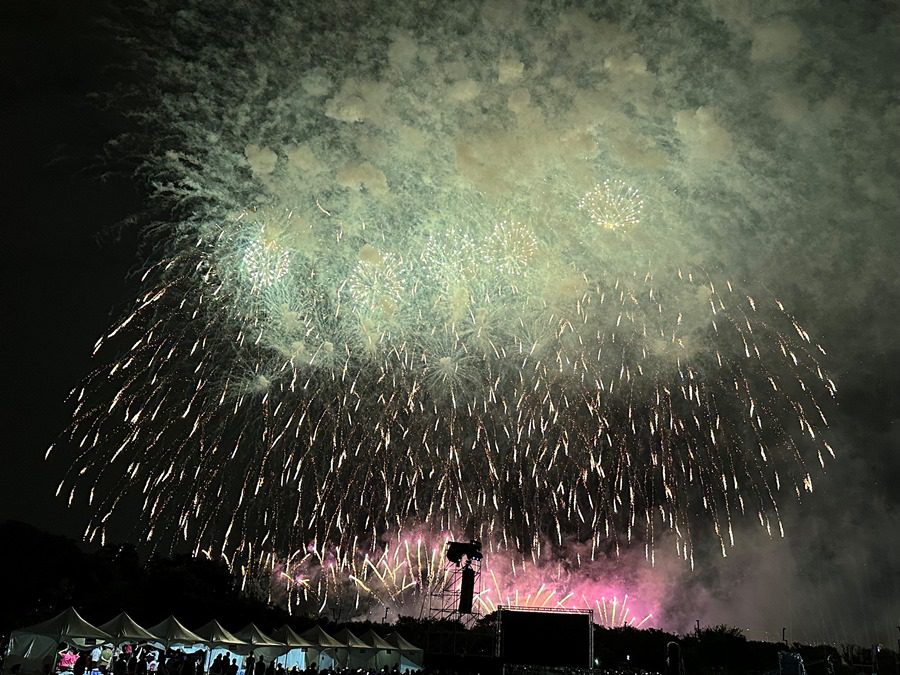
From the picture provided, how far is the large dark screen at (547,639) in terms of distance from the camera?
27281mm

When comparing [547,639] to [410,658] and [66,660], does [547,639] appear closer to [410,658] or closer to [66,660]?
[410,658]

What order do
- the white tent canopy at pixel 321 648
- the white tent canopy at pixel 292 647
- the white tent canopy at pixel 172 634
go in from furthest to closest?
the white tent canopy at pixel 321 648, the white tent canopy at pixel 292 647, the white tent canopy at pixel 172 634

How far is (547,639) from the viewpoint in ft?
91.0

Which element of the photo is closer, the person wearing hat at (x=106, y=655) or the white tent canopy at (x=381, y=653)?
the person wearing hat at (x=106, y=655)

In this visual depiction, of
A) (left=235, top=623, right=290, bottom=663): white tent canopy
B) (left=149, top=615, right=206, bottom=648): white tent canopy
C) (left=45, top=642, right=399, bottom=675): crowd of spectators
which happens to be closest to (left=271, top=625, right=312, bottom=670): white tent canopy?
(left=235, top=623, right=290, bottom=663): white tent canopy

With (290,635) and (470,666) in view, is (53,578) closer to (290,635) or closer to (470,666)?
(290,635)

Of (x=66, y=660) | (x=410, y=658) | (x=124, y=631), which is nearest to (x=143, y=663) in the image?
(x=124, y=631)

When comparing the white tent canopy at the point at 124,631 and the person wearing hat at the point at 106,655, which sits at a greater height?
the white tent canopy at the point at 124,631

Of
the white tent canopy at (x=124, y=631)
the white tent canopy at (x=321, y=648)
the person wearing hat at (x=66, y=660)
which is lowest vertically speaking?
the person wearing hat at (x=66, y=660)

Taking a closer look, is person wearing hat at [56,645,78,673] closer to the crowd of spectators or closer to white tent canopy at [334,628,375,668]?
the crowd of spectators

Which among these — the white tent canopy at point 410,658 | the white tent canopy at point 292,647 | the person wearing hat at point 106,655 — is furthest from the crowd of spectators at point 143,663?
the white tent canopy at point 410,658

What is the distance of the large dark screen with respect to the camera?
27.3 meters

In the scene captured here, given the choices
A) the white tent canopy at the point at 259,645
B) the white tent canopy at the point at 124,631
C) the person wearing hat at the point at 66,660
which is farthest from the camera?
the white tent canopy at the point at 259,645

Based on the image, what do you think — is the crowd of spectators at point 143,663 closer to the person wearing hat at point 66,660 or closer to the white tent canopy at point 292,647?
the person wearing hat at point 66,660
